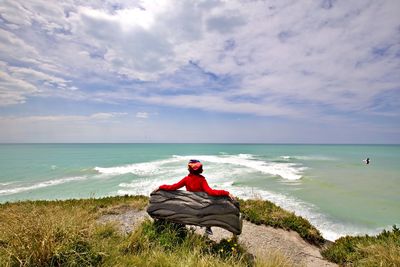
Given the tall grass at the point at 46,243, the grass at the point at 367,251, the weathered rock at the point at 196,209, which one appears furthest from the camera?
the weathered rock at the point at 196,209

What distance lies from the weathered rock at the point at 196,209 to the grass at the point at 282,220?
3.64 metres

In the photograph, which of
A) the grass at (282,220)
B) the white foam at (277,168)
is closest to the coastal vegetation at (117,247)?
the grass at (282,220)

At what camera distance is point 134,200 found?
987cm

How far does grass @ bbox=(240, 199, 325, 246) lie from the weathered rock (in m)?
3.64

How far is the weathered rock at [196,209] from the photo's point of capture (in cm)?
479

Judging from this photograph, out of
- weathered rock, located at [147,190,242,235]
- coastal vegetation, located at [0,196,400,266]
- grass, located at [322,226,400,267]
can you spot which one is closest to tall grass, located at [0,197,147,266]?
coastal vegetation, located at [0,196,400,266]

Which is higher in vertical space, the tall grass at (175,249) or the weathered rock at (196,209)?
the weathered rock at (196,209)

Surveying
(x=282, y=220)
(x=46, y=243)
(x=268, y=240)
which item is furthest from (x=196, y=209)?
(x=282, y=220)

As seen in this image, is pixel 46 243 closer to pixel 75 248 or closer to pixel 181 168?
pixel 75 248

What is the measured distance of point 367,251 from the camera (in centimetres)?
543

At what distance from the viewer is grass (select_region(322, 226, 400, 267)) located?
15.0 feet

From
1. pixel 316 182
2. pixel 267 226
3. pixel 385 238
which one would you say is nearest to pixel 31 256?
pixel 267 226

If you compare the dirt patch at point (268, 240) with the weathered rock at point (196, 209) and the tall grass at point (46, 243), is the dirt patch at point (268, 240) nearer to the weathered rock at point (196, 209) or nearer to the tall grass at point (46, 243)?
the weathered rock at point (196, 209)

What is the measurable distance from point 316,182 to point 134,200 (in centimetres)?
1806
